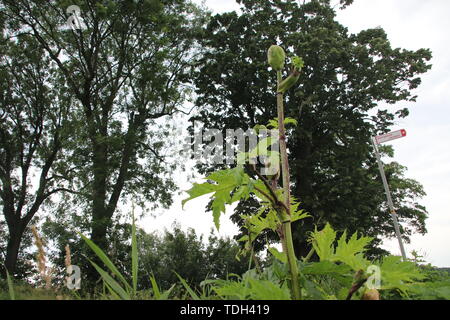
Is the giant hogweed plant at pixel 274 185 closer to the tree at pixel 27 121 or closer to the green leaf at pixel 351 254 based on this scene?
the green leaf at pixel 351 254

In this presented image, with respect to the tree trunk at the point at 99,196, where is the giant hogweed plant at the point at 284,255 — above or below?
below

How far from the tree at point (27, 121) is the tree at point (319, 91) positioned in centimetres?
800

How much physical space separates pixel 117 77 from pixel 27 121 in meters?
5.70

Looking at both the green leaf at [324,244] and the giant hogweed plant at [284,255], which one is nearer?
the giant hogweed plant at [284,255]

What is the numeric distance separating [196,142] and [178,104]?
288cm

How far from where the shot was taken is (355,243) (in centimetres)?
85

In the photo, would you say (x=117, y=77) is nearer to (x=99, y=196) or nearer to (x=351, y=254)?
(x=99, y=196)

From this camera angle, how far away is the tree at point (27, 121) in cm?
1791

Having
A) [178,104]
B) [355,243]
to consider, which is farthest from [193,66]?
[355,243]

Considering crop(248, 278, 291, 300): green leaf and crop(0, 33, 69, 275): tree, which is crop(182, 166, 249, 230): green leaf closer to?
Answer: crop(248, 278, 291, 300): green leaf

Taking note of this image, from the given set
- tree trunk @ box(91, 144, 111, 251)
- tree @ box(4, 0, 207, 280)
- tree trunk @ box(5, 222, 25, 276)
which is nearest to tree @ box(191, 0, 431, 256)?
tree @ box(4, 0, 207, 280)

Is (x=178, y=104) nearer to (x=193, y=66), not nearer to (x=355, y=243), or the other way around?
(x=193, y=66)

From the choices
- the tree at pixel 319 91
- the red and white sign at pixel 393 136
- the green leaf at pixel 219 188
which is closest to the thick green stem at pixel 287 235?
the green leaf at pixel 219 188
